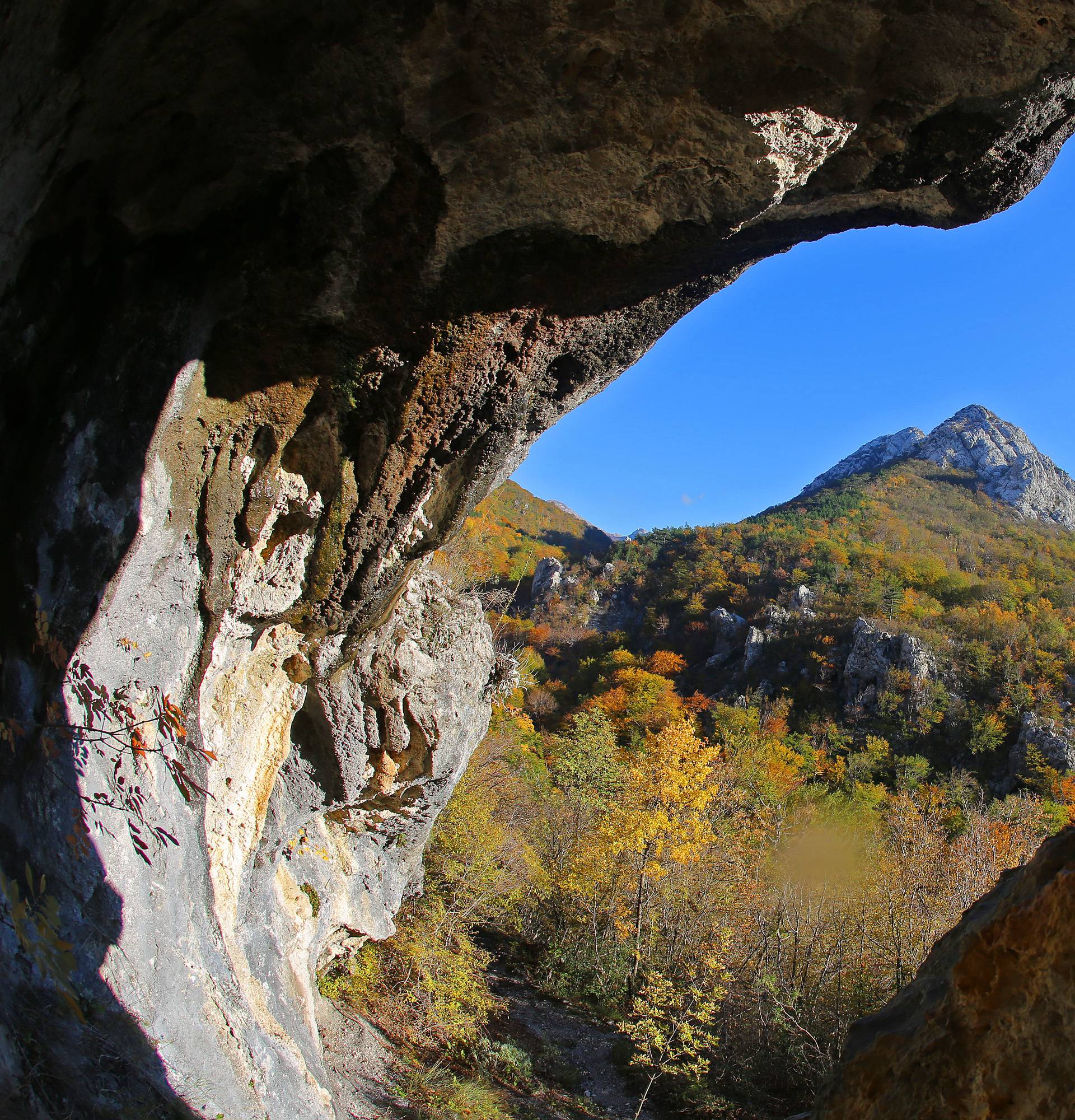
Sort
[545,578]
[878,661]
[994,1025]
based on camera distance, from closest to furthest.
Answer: [994,1025]
[878,661]
[545,578]

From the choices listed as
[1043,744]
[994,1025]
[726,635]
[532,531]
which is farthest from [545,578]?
[994,1025]

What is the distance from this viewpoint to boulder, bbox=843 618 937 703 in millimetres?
33969

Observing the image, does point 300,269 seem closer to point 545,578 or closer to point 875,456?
point 545,578

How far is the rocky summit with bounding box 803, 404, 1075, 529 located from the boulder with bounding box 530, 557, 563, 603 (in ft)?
102

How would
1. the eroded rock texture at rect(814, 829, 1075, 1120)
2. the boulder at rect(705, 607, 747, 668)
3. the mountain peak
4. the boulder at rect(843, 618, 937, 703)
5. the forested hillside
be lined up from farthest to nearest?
the mountain peak < the boulder at rect(705, 607, 747, 668) < the boulder at rect(843, 618, 937, 703) < the forested hillside < the eroded rock texture at rect(814, 829, 1075, 1120)

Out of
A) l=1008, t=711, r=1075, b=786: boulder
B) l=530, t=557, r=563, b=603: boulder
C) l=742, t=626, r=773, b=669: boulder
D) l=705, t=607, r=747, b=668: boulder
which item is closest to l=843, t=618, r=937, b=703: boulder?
l=1008, t=711, r=1075, b=786: boulder

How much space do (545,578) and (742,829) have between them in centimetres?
3839

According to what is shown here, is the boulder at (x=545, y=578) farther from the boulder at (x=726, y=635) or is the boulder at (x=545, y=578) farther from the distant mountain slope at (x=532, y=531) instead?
the boulder at (x=726, y=635)

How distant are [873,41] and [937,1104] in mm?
4371

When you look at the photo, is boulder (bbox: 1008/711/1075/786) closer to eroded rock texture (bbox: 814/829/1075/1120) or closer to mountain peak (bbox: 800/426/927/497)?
eroded rock texture (bbox: 814/829/1075/1120)

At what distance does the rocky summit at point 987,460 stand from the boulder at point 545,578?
31.0m

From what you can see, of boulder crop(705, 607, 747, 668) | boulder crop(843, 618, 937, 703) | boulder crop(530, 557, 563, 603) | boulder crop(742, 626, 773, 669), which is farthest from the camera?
boulder crop(530, 557, 563, 603)

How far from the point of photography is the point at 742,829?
16.3 metres

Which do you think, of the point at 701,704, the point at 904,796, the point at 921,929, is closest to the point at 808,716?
the point at 701,704
